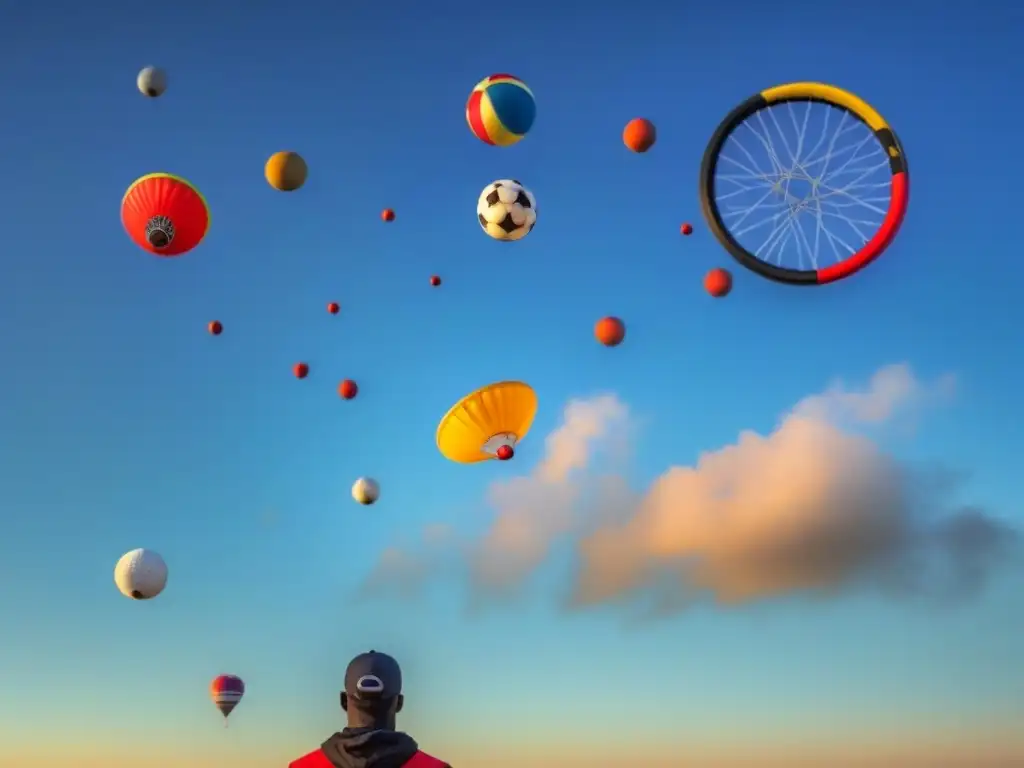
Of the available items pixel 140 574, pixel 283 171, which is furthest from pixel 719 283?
pixel 140 574

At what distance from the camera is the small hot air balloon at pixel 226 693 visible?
26453 mm

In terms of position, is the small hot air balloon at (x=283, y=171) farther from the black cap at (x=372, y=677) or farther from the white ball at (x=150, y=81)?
the black cap at (x=372, y=677)

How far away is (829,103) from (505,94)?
221 inches

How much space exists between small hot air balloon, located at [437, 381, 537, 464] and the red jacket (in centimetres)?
1408

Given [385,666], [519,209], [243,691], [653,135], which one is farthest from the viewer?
[243,691]

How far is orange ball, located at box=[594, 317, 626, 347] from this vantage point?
19.3m

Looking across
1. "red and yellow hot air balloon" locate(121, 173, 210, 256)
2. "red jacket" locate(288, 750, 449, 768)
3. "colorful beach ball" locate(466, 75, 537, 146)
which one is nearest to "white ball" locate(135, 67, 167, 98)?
"red and yellow hot air balloon" locate(121, 173, 210, 256)

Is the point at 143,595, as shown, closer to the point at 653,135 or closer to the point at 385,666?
the point at 653,135

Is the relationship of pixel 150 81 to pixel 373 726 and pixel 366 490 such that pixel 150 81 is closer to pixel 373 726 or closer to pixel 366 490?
pixel 366 490

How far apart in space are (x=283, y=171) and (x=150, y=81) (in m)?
3.45

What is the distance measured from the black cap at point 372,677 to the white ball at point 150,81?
18.0 metres

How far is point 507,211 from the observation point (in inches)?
774

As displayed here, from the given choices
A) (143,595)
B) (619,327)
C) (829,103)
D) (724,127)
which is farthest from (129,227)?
(829,103)

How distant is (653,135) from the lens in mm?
18516
